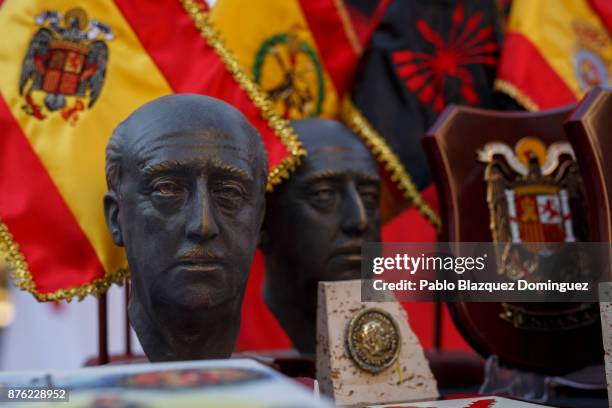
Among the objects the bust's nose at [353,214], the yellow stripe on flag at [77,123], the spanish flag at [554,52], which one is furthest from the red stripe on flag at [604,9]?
the yellow stripe on flag at [77,123]

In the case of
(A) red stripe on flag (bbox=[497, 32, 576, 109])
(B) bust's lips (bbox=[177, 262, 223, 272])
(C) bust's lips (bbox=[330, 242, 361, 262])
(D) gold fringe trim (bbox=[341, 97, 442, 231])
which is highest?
(A) red stripe on flag (bbox=[497, 32, 576, 109])

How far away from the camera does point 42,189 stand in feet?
5.88

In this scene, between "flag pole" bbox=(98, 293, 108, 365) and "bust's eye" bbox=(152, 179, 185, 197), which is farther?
"flag pole" bbox=(98, 293, 108, 365)

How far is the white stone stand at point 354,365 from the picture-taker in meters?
1.42

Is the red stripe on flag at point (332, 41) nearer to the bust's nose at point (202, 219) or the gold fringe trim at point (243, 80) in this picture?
the gold fringe trim at point (243, 80)

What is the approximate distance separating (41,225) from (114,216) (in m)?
0.30

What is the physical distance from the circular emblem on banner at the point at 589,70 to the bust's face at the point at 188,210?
4.80 feet

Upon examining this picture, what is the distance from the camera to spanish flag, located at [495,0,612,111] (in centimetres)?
241

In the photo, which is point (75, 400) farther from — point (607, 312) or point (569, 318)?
point (569, 318)

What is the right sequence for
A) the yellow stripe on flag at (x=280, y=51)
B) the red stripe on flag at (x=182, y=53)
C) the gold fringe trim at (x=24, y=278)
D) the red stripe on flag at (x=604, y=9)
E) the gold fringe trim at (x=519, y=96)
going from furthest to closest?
the red stripe on flag at (x=604, y=9) < the gold fringe trim at (x=519, y=96) < the yellow stripe on flag at (x=280, y=51) < the red stripe on flag at (x=182, y=53) < the gold fringe trim at (x=24, y=278)

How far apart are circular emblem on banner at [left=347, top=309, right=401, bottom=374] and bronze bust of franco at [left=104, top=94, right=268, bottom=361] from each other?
25 centimetres

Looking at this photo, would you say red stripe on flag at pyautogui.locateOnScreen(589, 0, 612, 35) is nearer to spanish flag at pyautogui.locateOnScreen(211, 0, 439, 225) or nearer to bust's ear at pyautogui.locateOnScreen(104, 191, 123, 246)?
spanish flag at pyautogui.locateOnScreen(211, 0, 439, 225)

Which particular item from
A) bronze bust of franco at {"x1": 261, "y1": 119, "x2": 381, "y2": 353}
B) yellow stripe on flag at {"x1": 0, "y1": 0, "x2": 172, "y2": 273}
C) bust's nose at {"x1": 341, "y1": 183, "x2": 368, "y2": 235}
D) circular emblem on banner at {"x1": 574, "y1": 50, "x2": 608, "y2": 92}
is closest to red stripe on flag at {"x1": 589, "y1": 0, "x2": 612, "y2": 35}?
circular emblem on banner at {"x1": 574, "y1": 50, "x2": 608, "y2": 92}

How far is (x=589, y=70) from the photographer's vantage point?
8.29ft
